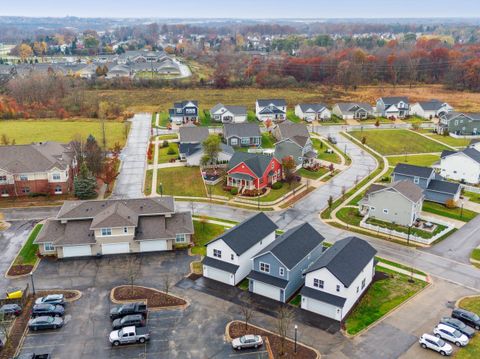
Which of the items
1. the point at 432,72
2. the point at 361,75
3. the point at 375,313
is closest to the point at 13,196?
the point at 375,313

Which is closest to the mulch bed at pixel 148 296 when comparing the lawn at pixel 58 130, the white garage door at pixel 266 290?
the white garage door at pixel 266 290

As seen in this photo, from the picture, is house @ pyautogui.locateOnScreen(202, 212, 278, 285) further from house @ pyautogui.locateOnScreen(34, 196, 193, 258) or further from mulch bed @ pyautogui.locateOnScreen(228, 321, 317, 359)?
house @ pyautogui.locateOnScreen(34, 196, 193, 258)

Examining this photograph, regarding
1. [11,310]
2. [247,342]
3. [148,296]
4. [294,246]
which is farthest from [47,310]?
[294,246]

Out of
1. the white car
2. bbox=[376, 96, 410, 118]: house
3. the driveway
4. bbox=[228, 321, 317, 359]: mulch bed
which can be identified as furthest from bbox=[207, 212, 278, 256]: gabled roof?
bbox=[376, 96, 410, 118]: house

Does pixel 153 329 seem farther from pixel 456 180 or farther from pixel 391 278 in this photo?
pixel 456 180

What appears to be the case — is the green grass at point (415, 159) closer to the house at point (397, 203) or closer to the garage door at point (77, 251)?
the house at point (397, 203)

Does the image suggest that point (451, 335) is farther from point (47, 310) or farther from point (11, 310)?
point (11, 310)
